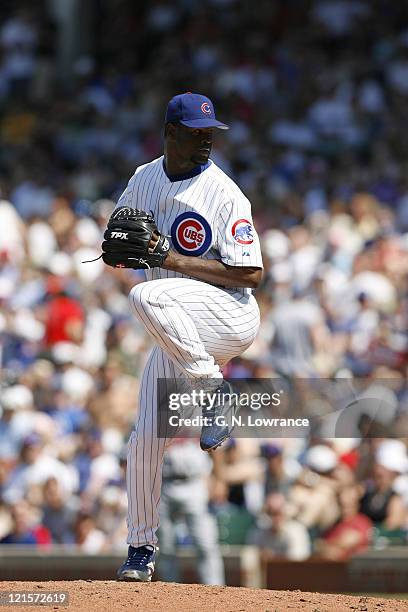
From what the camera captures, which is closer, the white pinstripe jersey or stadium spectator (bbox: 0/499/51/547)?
the white pinstripe jersey

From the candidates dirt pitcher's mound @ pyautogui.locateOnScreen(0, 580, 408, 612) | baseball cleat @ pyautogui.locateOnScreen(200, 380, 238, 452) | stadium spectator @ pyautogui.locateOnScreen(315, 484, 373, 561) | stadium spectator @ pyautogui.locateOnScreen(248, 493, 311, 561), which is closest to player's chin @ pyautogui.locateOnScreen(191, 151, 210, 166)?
baseball cleat @ pyautogui.locateOnScreen(200, 380, 238, 452)

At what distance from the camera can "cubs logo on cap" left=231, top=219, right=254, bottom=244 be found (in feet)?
18.6

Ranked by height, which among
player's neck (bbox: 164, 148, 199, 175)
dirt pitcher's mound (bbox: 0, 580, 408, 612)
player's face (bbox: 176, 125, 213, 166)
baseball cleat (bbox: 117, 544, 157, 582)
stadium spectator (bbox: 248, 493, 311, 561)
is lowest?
dirt pitcher's mound (bbox: 0, 580, 408, 612)

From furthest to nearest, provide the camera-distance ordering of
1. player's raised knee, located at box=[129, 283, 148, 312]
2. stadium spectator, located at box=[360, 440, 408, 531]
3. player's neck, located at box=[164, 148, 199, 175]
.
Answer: stadium spectator, located at box=[360, 440, 408, 531] → player's neck, located at box=[164, 148, 199, 175] → player's raised knee, located at box=[129, 283, 148, 312]

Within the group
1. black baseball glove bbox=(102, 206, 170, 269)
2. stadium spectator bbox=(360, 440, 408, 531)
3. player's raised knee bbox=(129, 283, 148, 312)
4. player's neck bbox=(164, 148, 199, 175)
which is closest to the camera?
black baseball glove bbox=(102, 206, 170, 269)

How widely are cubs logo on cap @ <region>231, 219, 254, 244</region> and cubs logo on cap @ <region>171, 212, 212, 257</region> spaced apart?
0.36 ft

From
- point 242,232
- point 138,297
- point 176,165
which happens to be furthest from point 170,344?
point 176,165

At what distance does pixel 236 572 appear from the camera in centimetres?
904

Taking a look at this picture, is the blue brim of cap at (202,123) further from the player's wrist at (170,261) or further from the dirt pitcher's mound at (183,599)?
the dirt pitcher's mound at (183,599)

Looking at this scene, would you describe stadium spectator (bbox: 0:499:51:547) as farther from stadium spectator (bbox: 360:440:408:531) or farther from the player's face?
the player's face

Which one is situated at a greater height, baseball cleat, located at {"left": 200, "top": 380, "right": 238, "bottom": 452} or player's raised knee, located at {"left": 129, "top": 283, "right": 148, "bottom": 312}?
player's raised knee, located at {"left": 129, "top": 283, "right": 148, "bottom": 312}

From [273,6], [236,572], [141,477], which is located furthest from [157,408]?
[273,6]

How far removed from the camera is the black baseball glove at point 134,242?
5.49 meters

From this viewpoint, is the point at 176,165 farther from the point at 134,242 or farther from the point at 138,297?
the point at 138,297
